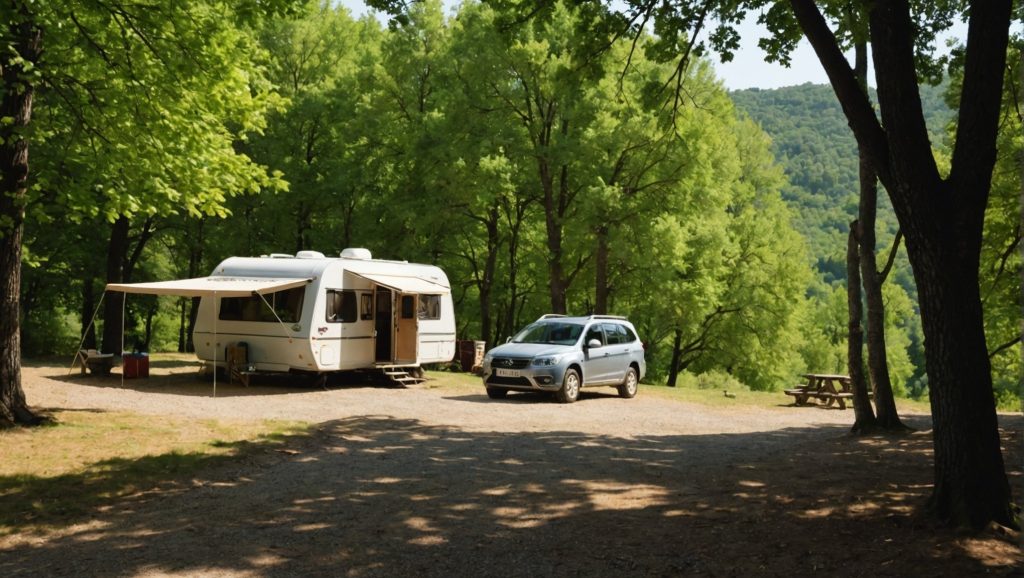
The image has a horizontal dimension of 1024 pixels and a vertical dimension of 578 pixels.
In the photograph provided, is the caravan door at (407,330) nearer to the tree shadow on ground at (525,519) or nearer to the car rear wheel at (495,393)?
the car rear wheel at (495,393)

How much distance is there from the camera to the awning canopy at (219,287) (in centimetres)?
1719

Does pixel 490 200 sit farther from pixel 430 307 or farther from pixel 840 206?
pixel 840 206

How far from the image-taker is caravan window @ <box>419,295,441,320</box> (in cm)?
2130

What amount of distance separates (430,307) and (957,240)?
1652 cm

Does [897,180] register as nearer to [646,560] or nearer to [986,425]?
[986,425]

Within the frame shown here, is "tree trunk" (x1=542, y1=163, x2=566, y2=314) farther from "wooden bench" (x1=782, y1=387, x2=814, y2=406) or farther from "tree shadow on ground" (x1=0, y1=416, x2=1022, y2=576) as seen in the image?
"tree shadow on ground" (x1=0, y1=416, x2=1022, y2=576)

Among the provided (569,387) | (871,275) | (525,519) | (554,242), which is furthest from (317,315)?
(525,519)

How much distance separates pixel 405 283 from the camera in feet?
66.9

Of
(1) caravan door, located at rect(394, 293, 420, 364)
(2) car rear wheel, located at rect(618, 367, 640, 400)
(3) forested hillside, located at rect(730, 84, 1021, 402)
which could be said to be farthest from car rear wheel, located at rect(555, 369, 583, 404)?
(3) forested hillside, located at rect(730, 84, 1021, 402)

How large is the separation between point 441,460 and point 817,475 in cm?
405

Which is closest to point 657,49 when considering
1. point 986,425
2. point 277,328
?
point 986,425

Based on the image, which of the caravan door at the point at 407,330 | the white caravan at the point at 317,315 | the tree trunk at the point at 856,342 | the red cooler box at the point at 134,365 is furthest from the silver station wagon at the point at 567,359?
the red cooler box at the point at 134,365

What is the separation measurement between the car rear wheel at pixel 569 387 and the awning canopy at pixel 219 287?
5688 millimetres

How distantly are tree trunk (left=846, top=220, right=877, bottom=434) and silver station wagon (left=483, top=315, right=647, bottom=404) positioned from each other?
19.6ft
